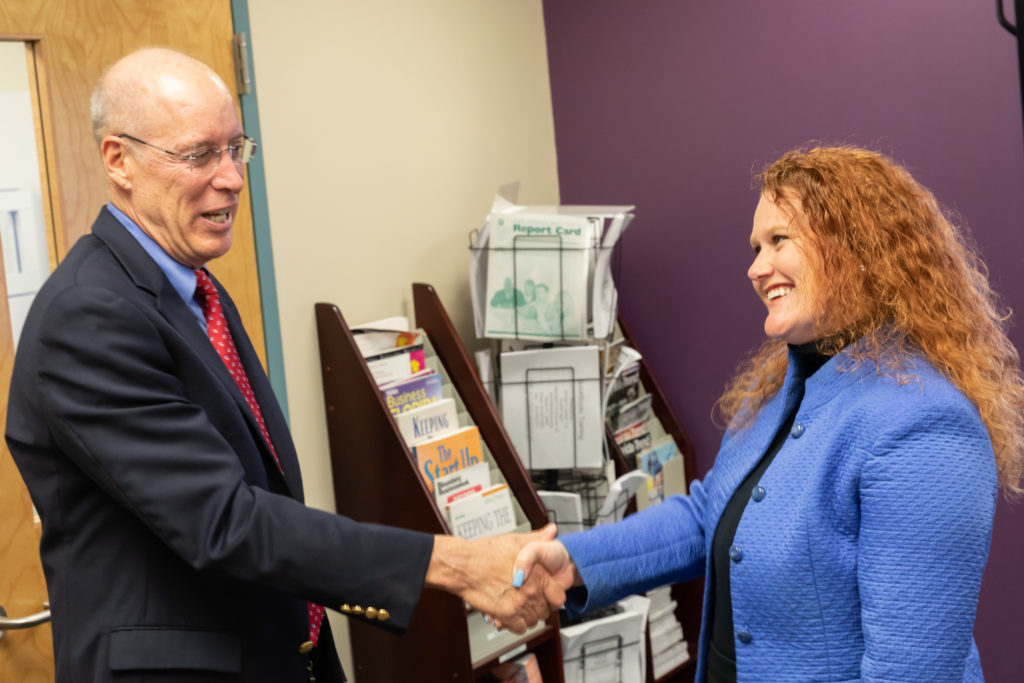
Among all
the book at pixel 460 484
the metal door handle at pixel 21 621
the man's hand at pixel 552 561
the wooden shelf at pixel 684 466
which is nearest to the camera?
the man's hand at pixel 552 561

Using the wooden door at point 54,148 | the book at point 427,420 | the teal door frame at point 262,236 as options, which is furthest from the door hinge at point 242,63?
the book at point 427,420

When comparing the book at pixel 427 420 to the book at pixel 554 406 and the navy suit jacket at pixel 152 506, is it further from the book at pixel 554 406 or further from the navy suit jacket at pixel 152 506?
the navy suit jacket at pixel 152 506

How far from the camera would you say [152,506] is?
1286 millimetres

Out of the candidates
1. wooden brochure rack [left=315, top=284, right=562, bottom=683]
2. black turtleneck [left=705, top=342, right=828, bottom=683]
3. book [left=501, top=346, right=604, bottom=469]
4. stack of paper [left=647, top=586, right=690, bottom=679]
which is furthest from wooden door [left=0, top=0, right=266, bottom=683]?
stack of paper [left=647, top=586, right=690, bottom=679]

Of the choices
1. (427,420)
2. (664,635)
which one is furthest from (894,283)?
(664,635)

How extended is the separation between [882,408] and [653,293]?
1832mm

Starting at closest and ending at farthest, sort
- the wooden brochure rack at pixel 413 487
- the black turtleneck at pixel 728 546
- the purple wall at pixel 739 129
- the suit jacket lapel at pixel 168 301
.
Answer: the suit jacket lapel at pixel 168 301 → the black turtleneck at pixel 728 546 → the wooden brochure rack at pixel 413 487 → the purple wall at pixel 739 129

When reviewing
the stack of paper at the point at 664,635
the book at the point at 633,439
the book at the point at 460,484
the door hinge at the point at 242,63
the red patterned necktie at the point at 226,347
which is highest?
the door hinge at the point at 242,63

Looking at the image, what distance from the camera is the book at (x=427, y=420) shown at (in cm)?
231

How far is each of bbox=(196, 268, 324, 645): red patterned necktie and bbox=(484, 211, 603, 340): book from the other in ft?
3.52

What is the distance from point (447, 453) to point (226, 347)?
0.86m

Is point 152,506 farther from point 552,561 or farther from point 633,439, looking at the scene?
point 633,439

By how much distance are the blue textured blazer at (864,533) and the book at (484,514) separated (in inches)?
33.4

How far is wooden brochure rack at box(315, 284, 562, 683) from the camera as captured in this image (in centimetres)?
218
